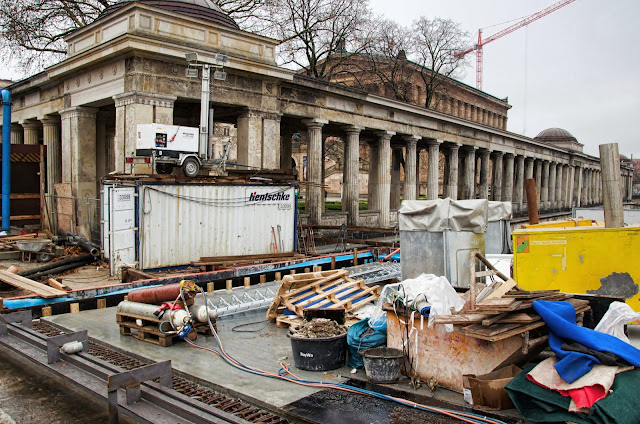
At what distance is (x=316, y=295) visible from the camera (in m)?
10.9

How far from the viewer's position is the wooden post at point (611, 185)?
9.43 metres

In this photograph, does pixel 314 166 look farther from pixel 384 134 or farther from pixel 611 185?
pixel 611 185

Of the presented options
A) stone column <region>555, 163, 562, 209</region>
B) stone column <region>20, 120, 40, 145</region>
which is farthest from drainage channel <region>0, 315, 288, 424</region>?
stone column <region>555, 163, 562, 209</region>

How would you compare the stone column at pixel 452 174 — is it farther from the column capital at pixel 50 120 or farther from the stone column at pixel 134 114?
the column capital at pixel 50 120

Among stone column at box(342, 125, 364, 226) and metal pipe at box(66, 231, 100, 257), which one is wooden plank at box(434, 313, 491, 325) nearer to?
metal pipe at box(66, 231, 100, 257)

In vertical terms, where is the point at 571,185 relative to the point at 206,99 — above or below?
below

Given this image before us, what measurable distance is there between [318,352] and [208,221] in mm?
10137

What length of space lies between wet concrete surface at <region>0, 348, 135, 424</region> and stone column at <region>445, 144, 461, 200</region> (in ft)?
110

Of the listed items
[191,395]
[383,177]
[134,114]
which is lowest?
[191,395]

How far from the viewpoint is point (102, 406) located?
703 centimetres

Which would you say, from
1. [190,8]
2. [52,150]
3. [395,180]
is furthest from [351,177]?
[52,150]

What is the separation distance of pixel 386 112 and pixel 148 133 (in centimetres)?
1689

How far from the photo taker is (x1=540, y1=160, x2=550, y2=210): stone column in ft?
194

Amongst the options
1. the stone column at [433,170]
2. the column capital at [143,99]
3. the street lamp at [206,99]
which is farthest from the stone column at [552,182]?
the column capital at [143,99]
